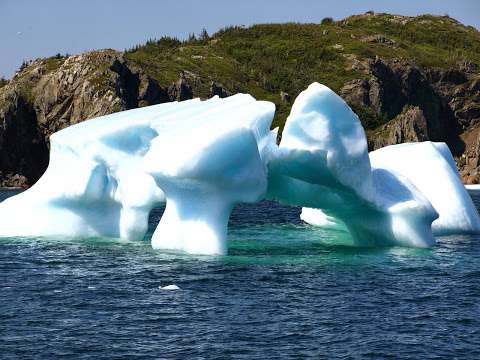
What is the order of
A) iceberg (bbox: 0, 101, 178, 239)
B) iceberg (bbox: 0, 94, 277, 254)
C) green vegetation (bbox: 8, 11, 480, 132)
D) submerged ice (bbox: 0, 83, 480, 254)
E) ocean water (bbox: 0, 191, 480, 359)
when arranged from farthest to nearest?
green vegetation (bbox: 8, 11, 480, 132)
iceberg (bbox: 0, 101, 178, 239)
submerged ice (bbox: 0, 83, 480, 254)
iceberg (bbox: 0, 94, 277, 254)
ocean water (bbox: 0, 191, 480, 359)

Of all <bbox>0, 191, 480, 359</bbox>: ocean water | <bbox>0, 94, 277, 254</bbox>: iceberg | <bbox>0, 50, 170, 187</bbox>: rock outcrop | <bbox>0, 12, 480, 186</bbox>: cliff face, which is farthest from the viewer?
<bbox>0, 12, 480, 186</bbox>: cliff face

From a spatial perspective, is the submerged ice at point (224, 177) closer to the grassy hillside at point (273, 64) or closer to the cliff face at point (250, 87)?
the cliff face at point (250, 87)

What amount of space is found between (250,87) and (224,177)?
445 feet

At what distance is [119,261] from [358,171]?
12183 millimetres

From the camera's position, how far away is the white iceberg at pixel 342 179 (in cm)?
4325

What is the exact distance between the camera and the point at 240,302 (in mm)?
33438

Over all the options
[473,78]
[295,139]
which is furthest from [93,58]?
[295,139]

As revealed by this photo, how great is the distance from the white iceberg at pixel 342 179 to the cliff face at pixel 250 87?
8109 cm

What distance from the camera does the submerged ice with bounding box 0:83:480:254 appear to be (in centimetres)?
4203

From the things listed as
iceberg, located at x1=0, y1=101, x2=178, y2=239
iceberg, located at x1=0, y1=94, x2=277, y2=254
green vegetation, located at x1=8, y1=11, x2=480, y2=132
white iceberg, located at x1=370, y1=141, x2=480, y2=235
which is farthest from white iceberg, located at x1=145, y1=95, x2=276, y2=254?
green vegetation, located at x1=8, y1=11, x2=480, y2=132

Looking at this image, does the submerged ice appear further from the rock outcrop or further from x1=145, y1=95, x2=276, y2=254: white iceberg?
the rock outcrop

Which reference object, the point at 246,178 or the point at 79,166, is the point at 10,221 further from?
the point at 246,178

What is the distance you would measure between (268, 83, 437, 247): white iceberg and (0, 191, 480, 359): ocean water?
1.36m

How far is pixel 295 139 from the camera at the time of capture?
43656 mm
